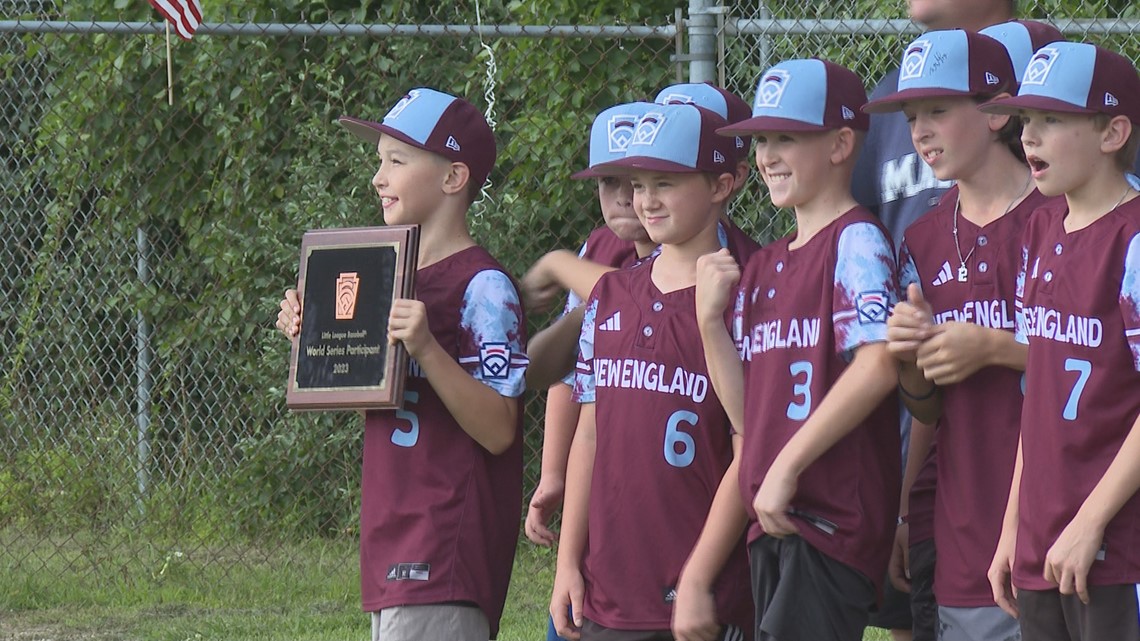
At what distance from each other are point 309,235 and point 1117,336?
78.8 inches

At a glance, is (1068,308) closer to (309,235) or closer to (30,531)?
(309,235)

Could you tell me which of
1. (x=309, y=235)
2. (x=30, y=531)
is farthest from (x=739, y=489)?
(x=30, y=531)

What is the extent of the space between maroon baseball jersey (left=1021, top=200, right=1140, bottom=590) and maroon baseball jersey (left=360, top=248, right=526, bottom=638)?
1305mm

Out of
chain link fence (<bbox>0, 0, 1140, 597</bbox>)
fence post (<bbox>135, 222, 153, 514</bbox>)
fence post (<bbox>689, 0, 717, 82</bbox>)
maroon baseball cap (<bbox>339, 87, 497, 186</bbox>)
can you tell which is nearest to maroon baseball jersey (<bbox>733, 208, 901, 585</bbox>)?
maroon baseball cap (<bbox>339, 87, 497, 186</bbox>)

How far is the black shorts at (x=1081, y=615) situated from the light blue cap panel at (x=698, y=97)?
1.55 metres

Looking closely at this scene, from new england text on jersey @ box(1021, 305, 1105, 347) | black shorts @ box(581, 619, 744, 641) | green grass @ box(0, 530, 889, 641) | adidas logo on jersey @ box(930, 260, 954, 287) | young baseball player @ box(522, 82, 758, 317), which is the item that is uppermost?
young baseball player @ box(522, 82, 758, 317)

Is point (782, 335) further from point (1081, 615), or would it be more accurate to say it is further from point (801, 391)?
point (1081, 615)

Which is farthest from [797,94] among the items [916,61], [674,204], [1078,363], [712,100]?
[1078,363]

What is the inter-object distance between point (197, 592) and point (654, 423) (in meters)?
3.93

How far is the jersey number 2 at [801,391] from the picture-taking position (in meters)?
3.24

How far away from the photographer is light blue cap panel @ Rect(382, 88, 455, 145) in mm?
3916

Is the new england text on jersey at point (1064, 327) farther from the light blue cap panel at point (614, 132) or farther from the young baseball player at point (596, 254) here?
the light blue cap panel at point (614, 132)

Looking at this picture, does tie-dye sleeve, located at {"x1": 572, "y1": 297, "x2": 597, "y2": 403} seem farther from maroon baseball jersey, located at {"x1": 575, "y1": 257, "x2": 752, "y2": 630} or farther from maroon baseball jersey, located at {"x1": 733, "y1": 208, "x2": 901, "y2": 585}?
maroon baseball jersey, located at {"x1": 733, "y1": 208, "x2": 901, "y2": 585}

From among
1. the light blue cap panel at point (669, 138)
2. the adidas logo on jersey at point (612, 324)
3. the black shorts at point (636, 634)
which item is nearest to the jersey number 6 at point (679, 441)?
the adidas logo on jersey at point (612, 324)
